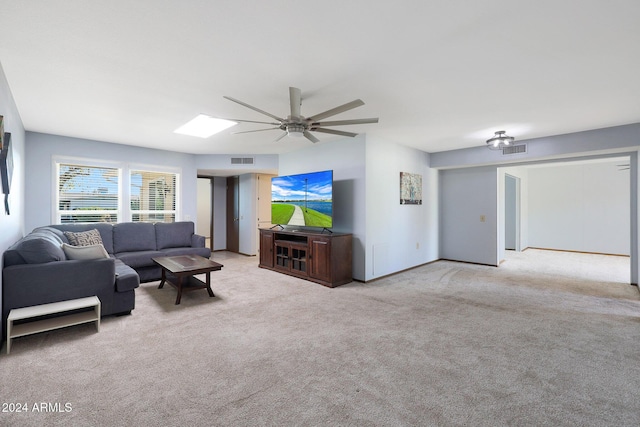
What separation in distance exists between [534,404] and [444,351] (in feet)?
2.40

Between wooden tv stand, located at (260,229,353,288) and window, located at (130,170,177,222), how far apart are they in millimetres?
2519

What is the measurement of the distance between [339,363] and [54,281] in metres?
2.88

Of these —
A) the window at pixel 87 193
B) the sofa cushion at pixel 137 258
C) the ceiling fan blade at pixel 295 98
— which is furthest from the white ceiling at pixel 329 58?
the sofa cushion at pixel 137 258

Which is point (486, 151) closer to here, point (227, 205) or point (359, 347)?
point (359, 347)

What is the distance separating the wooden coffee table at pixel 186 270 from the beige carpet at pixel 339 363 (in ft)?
0.57

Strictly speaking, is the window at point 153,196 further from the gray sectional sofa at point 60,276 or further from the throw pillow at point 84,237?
the gray sectional sofa at point 60,276

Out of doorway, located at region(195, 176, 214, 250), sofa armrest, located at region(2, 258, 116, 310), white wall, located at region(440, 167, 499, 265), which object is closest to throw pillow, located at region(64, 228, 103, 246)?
sofa armrest, located at region(2, 258, 116, 310)

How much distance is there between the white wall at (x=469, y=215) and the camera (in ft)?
20.5

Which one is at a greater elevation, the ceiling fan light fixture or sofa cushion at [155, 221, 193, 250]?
the ceiling fan light fixture

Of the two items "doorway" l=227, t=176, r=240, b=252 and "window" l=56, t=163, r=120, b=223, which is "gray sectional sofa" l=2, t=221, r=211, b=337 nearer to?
"window" l=56, t=163, r=120, b=223

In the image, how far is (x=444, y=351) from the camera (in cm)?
254

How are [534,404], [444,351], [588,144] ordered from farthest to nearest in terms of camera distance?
[588,144]
[444,351]
[534,404]

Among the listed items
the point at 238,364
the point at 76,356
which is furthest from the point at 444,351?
the point at 76,356

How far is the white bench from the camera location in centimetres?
252
